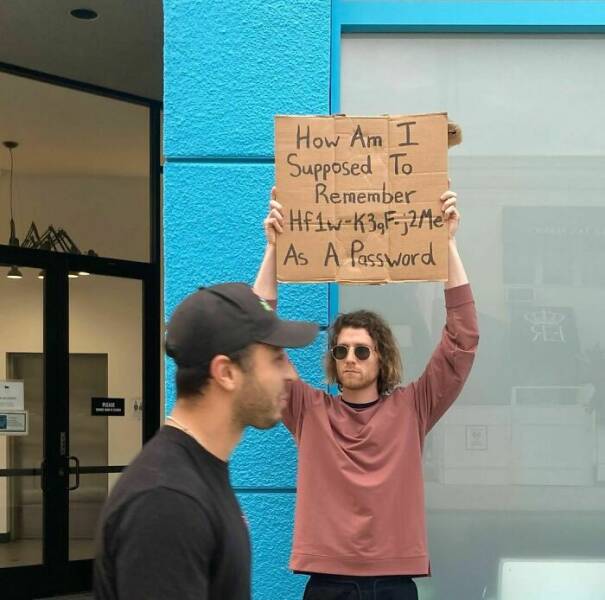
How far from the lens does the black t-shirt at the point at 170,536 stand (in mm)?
1355

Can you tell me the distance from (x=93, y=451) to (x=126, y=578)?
576 cm

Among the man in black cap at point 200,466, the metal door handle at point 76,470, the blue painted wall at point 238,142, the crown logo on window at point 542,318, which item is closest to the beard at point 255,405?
the man in black cap at point 200,466

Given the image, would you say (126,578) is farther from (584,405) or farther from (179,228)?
(584,405)

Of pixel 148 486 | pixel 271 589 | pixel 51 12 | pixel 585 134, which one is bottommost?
pixel 271 589

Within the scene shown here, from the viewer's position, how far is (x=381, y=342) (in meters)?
2.82

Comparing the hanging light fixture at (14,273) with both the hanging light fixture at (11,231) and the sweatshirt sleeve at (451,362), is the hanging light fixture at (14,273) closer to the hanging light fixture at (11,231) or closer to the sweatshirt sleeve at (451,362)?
the hanging light fixture at (11,231)

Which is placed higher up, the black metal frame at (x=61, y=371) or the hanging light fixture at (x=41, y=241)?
the hanging light fixture at (x=41, y=241)

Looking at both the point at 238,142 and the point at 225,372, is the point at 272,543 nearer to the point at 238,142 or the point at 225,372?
the point at 238,142

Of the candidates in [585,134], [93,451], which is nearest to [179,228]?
[585,134]

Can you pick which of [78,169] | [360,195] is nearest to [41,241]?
[78,169]

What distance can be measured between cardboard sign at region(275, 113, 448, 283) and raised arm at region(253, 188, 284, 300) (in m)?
0.02

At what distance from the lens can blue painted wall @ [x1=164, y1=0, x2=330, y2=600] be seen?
3479mm

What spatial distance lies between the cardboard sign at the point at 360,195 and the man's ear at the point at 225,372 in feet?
4.05

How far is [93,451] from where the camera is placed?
6906 mm
